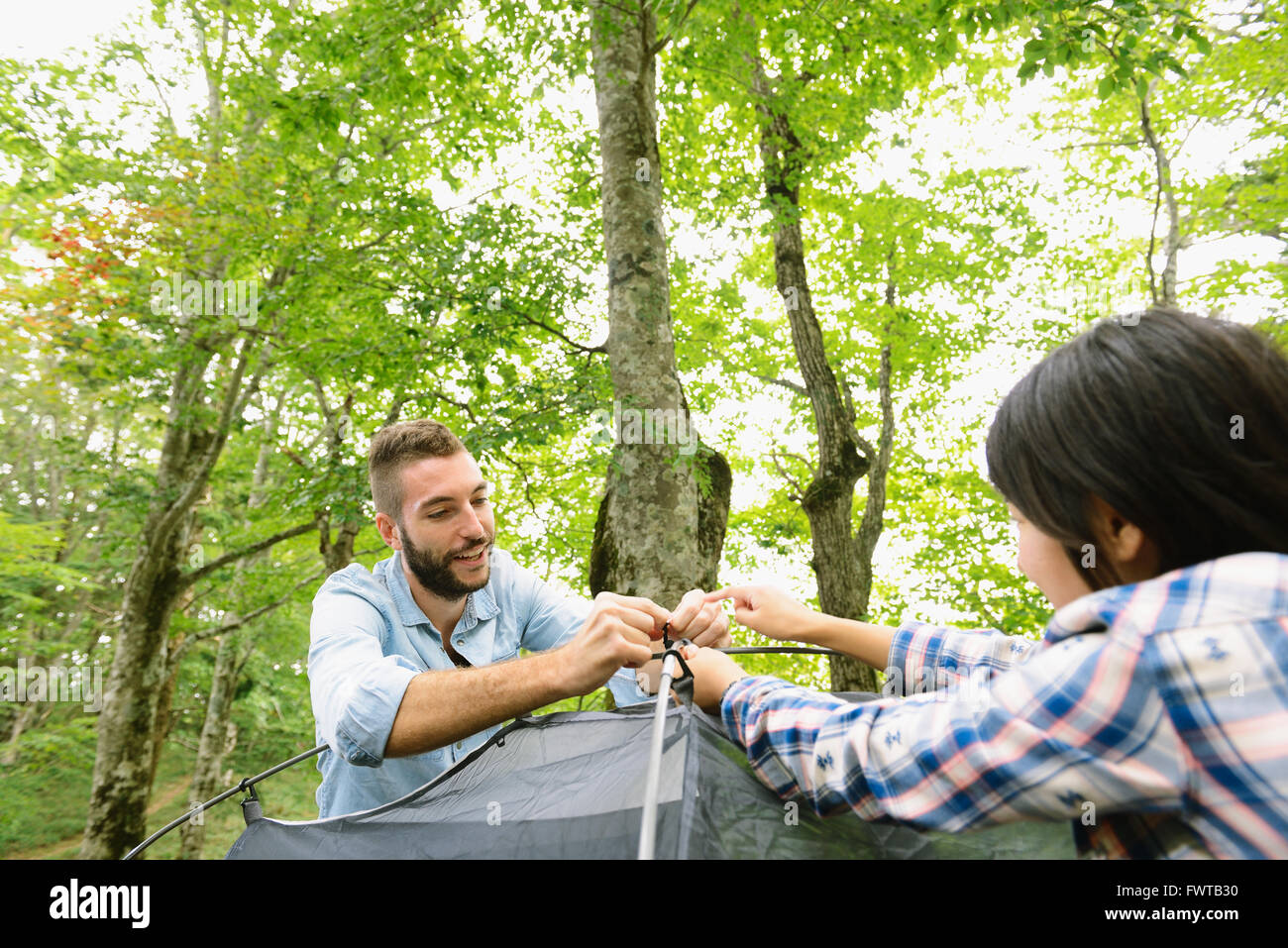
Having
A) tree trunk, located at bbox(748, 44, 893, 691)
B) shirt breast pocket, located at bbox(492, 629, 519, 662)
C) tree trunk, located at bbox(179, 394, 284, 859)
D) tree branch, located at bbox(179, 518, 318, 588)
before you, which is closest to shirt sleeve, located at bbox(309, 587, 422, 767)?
shirt breast pocket, located at bbox(492, 629, 519, 662)

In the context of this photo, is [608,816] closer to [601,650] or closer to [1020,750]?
[601,650]

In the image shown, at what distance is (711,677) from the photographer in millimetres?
1518

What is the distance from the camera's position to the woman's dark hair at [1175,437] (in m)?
1.02

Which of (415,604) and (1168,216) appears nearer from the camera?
(415,604)

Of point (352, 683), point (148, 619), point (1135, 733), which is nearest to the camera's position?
point (1135, 733)

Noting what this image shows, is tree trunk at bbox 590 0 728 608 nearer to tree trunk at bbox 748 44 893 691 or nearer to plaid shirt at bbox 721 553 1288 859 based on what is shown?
plaid shirt at bbox 721 553 1288 859

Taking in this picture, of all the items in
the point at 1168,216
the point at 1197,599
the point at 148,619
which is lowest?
the point at 148,619

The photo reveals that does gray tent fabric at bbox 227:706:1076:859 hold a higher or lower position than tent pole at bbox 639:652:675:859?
lower

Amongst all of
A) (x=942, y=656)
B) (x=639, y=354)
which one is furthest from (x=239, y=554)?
(x=942, y=656)

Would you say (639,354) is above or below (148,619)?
above

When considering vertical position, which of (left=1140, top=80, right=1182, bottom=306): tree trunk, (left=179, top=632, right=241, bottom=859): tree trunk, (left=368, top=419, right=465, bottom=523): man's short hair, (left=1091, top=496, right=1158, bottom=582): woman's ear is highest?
(left=1140, top=80, right=1182, bottom=306): tree trunk

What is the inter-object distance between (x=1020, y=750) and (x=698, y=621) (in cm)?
105

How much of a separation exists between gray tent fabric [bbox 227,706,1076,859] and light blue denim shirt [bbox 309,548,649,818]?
0.61 ft

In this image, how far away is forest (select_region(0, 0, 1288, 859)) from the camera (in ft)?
15.9
